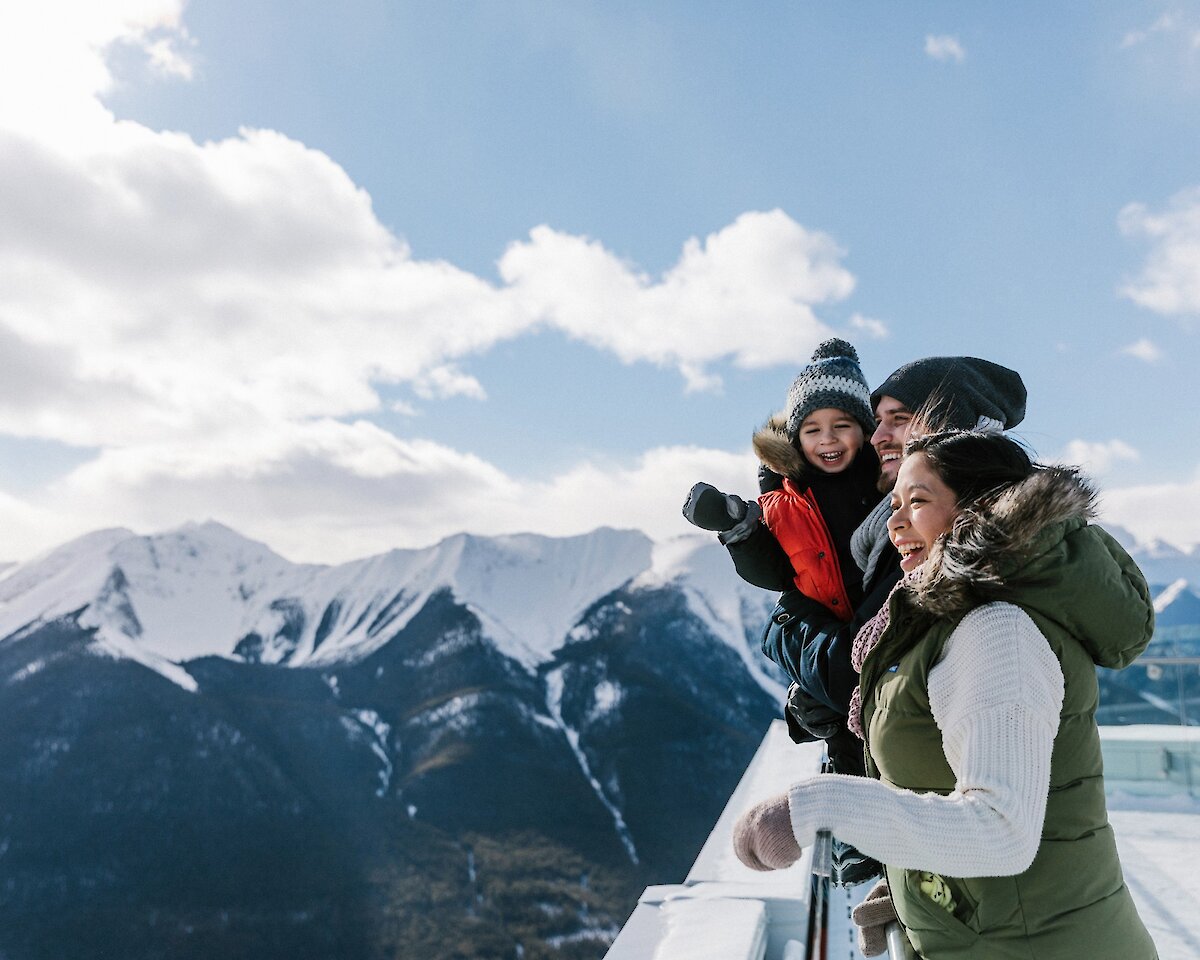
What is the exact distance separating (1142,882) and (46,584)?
3267 inches

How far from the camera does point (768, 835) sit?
84cm

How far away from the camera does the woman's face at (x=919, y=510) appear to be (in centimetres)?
95

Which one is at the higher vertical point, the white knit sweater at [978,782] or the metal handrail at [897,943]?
the white knit sweater at [978,782]

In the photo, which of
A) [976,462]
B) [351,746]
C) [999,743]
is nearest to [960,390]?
[976,462]

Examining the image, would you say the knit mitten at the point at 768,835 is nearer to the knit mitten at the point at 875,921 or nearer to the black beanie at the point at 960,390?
the knit mitten at the point at 875,921

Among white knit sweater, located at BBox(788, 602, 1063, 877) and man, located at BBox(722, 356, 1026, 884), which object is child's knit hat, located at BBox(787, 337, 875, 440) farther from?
white knit sweater, located at BBox(788, 602, 1063, 877)

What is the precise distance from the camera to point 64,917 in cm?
4769

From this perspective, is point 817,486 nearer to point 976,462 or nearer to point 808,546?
point 808,546

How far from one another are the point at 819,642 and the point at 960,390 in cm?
48

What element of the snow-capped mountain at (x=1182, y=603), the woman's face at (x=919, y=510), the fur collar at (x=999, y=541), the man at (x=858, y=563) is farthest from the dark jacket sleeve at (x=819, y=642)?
the snow-capped mountain at (x=1182, y=603)

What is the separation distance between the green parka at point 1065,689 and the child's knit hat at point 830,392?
73 centimetres

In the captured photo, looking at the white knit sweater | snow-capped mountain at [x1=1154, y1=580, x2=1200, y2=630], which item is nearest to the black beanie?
the white knit sweater

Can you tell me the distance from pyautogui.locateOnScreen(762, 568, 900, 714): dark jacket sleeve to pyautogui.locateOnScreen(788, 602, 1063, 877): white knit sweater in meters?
0.37

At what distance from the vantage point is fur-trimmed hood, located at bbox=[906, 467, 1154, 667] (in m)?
0.82
